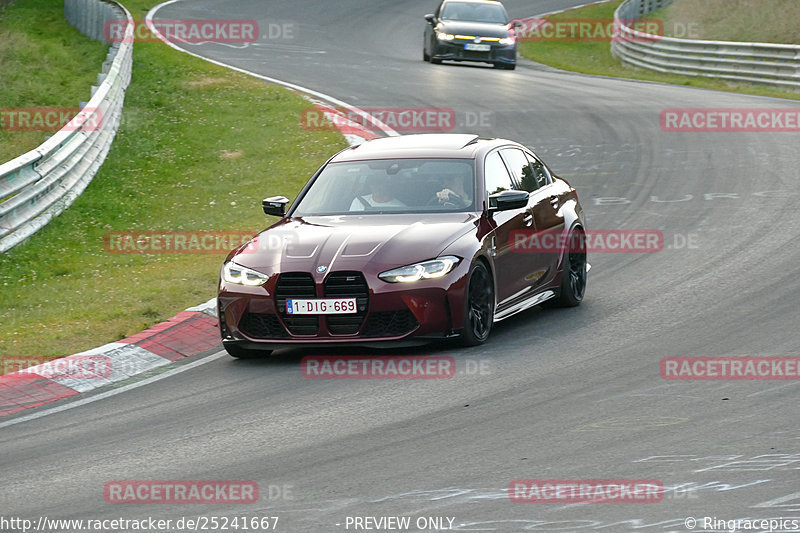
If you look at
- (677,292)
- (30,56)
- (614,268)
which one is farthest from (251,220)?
(30,56)

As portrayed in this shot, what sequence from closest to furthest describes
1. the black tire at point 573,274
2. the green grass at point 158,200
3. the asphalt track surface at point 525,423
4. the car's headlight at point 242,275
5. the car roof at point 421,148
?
the asphalt track surface at point 525,423 → the car's headlight at point 242,275 → the car roof at point 421,148 → the black tire at point 573,274 → the green grass at point 158,200

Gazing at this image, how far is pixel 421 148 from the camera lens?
11.5 m

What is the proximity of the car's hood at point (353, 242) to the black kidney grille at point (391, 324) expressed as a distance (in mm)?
349

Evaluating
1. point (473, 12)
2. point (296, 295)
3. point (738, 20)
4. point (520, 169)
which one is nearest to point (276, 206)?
point (296, 295)

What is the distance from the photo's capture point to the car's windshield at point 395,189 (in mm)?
10891

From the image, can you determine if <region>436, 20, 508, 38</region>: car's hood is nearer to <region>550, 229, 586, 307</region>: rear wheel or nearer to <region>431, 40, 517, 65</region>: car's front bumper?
<region>431, 40, 517, 65</region>: car's front bumper

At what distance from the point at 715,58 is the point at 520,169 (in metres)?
19.4

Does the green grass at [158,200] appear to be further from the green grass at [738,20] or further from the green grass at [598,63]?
the green grass at [738,20]

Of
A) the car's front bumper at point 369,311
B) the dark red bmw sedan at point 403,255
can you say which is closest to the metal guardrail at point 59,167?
the dark red bmw sedan at point 403,255

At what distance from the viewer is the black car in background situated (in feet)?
101

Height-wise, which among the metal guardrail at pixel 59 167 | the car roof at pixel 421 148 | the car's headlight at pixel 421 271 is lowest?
the metal guardrail at pixel 59 167

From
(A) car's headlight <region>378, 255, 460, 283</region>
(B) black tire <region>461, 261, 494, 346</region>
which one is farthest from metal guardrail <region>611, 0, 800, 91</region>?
(A) car's headlight <region>378, 255, 460, 283</region>

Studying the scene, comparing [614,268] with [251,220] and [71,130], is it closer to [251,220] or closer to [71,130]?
[251,220]

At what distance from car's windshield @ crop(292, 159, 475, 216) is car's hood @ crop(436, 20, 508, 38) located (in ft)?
65.1
